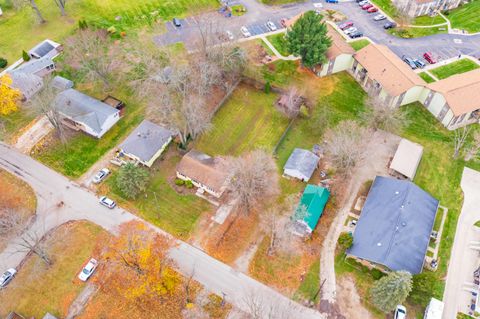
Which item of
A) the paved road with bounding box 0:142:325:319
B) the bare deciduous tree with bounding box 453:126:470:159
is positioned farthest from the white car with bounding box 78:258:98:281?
the bare deciduous tree with bounding box 453:126:470:159

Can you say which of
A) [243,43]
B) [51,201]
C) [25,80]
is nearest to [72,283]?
[51,201]

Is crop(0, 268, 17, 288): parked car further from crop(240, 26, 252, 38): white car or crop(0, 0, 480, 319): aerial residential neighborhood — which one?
crop(240, 26, 252, 38): white car

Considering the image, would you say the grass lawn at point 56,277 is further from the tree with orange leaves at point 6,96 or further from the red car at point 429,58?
the red car at point 429,58

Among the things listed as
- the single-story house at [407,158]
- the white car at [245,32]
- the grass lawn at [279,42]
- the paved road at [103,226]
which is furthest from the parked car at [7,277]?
the white car at [245,32]

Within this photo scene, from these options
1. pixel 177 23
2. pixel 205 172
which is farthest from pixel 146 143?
pixel 177 23

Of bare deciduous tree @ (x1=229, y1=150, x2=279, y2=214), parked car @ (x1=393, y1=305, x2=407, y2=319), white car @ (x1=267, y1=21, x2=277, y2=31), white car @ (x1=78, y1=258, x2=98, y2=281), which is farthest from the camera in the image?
white car @ (x1=267, y1=21, x2=277, y2=31)
